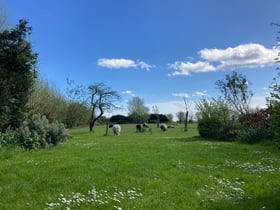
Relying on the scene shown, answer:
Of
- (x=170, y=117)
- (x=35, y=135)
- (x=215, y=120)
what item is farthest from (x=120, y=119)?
(x=35, y=135)

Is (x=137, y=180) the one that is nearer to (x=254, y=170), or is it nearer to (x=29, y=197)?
(x=29, y=197)

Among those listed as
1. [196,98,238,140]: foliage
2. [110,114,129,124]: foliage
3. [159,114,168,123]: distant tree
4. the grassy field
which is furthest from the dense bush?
[159,114,168,123]: distant tree

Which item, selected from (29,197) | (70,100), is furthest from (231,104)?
(70,100)

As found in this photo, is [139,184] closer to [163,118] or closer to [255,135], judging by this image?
[255,135]

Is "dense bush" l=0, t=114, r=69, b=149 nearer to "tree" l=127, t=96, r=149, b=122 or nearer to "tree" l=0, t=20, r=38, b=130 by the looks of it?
"tree" l=0, t=20, r=38, b=130

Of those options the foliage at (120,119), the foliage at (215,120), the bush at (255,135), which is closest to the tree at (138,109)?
the foliage at (120,119)

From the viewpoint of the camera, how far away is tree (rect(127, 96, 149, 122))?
244ft

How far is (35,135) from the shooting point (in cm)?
1491

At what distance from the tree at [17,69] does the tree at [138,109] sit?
5707cm

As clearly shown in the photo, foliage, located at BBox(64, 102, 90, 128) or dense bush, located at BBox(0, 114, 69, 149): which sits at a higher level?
foliage, located at BBox(64, 102, 90, 128)

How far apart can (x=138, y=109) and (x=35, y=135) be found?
6266 cm

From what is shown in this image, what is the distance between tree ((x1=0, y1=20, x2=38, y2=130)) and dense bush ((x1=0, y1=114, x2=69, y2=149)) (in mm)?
1076

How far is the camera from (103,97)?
47.5 meters

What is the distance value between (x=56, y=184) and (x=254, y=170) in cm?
583
